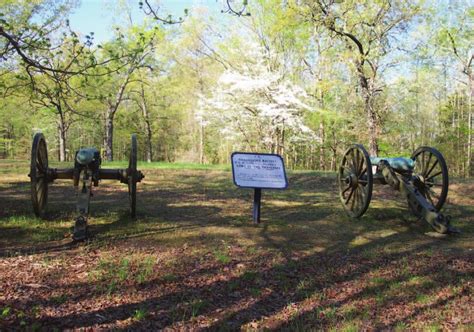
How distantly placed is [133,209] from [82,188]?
0.96 meters

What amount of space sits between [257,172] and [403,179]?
2.41 meters

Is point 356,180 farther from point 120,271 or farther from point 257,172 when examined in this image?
point 120,271

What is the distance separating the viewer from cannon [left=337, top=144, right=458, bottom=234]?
6.32 m

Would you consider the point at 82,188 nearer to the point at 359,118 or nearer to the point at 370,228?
the point at 370,228

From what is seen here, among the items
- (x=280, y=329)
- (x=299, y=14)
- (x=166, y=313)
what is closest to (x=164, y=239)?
(x=166, y=313)

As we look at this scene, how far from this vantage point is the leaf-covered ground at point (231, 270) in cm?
337

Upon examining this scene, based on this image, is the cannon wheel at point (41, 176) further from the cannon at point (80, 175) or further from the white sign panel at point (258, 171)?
the white sign panel at point (258, 171)

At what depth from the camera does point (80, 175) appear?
6000mm

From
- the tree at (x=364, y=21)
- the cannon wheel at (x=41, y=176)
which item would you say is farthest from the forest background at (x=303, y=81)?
the cannon wheel at (x=41, y=176)

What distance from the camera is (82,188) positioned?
5719 mm

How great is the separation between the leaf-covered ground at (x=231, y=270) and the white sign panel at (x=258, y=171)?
0.68 metres

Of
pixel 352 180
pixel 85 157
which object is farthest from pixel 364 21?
pixel 85 157

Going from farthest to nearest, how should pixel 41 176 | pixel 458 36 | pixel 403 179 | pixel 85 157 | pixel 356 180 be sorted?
1. pixel 458 36
2. pixel 356 180
3. pixel 403 179
4. pixel 41 176
5. pixel 85 157

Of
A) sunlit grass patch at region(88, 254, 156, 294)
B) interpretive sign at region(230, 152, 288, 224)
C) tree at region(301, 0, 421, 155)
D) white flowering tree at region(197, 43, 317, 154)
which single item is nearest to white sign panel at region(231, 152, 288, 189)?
interpretive sign at region(230, 152, 288, 224)
